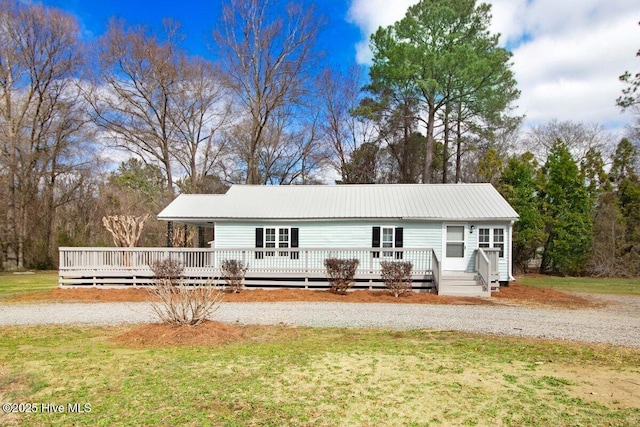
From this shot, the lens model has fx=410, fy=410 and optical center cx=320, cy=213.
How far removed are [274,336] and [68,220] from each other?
28.6 meters

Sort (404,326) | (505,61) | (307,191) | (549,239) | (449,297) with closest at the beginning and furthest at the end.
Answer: (404,326), (449,297), (307,191), (549,239), (505,61)

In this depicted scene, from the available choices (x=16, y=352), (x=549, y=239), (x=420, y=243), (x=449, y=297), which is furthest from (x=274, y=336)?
(x=549, y=239)

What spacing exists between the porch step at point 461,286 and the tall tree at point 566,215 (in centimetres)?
1131

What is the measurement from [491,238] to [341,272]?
6.64 metres

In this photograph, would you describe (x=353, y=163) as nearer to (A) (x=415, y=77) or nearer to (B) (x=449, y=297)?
(A) (x=415, y=77)

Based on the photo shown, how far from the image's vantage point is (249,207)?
701 inches

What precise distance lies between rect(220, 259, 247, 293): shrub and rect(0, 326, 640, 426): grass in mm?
6877

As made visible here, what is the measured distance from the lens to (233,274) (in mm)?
14242

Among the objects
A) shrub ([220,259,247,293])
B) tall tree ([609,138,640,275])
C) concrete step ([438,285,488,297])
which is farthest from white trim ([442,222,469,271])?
tall tree ([609,138,640,275])

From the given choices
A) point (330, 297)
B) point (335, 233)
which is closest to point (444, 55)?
point (335, 233)

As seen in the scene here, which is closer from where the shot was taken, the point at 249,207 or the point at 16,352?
the point at 16,352

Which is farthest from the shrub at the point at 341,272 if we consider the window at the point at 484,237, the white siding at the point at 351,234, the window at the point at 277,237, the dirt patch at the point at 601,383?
the dirt patch at the point at 601,383

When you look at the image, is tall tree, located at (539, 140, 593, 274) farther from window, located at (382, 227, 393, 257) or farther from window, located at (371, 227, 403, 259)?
window, located at (382, 227, 393, 257)

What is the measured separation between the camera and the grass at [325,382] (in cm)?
420
